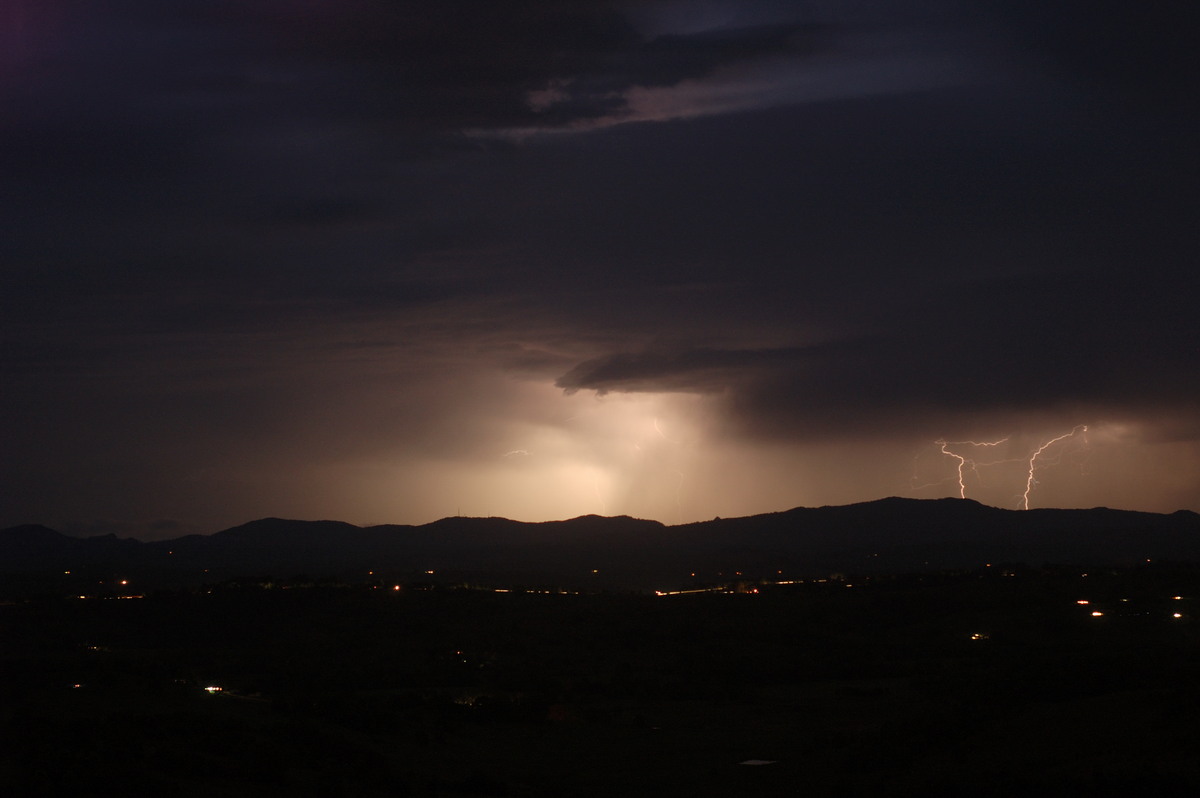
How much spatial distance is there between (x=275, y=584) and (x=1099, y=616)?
169 feet

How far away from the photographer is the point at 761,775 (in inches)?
1206

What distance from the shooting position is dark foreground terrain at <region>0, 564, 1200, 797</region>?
26062 millimetres

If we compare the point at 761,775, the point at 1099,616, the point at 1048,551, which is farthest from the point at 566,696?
the point at 1048,551

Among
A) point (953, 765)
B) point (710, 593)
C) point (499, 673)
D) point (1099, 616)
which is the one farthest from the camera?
point (710, 593)

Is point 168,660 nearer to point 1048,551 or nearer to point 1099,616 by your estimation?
point 1099,616

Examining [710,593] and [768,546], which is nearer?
[710,593]

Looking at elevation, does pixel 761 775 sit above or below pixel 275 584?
below

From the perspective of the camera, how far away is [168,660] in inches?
2092

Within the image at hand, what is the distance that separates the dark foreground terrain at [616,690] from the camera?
85.5 ft

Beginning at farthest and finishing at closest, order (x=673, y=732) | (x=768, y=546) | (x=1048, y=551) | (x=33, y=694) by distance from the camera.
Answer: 1. (x=768, y=546)
2. (x=1048, y=551)
3. (x=673, y=732)
4. (x=33, y=694)

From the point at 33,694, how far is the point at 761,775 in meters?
20.6

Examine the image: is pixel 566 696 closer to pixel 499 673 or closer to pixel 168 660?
pixel 499 673

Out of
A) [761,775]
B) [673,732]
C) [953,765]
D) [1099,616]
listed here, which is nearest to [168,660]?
[673,732]

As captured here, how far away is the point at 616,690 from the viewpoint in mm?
47781
